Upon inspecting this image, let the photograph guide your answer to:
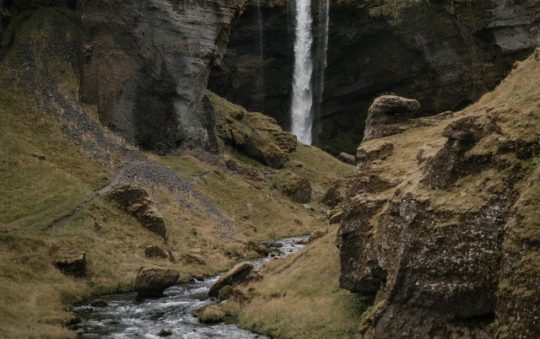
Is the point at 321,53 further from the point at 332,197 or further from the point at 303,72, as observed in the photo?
the point at 332,197

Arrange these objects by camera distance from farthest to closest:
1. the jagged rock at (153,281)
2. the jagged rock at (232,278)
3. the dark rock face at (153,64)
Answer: the dark rock face at (153,64) → the jagged rock at (153,281) → the jagged rock at (232,278)

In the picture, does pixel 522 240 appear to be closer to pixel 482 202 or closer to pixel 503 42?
pixel 482 202

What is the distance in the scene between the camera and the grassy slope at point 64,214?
34.9m

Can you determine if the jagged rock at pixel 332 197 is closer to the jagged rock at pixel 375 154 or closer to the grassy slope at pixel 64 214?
the grassy slope at pixel 64 214

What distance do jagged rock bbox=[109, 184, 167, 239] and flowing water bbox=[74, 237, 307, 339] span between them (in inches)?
491

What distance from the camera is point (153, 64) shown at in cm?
7781

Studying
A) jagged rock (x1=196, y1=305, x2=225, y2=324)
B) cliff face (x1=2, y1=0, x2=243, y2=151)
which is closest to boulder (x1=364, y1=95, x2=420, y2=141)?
jagged rock (x1=196, y1=305, x2=225, y2=324)

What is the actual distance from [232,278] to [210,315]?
721 centimetres

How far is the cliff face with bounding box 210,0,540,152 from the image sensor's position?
319 ft

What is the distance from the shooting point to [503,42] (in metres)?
82.1

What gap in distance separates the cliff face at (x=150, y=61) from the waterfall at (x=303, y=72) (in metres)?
30.1

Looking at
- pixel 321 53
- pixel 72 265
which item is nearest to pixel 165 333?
pixel 72 265

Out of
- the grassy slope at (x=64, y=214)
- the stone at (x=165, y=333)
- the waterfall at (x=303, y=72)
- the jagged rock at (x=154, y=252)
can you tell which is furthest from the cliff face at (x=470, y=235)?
the waterfall at (x=303, y=72)

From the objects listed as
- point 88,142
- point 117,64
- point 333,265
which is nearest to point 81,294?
point 333,265
